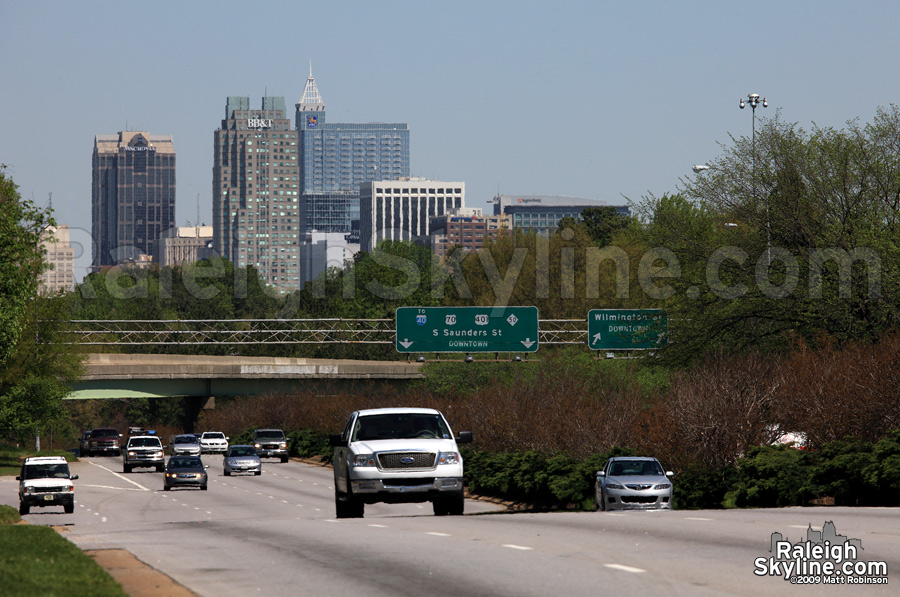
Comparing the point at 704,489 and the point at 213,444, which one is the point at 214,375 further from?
the point at 704,489

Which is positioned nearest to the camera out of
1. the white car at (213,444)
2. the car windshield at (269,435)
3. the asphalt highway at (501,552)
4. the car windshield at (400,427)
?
the asphalt highway at (501,552)

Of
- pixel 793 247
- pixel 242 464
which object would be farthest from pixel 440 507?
pixel 242 464

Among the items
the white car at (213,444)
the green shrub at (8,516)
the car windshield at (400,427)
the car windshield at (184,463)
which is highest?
the car windshield at (400,427)

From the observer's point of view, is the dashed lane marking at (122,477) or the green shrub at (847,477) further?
the dashed lane marking at (122,477)

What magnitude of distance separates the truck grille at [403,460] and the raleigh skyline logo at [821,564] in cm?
685

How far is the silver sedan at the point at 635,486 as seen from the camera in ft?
82.2

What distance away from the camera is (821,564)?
12.0m

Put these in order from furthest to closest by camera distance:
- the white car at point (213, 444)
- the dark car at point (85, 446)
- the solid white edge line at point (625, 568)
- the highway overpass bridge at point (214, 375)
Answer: the dark car at point (85, 446), the highway overpass bridge at point (214, 375), the white car at point (213, 444), the solid white edge line at point (625, 568)

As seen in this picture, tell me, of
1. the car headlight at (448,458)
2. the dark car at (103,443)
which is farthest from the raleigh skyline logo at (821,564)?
the dark car at (103,443)

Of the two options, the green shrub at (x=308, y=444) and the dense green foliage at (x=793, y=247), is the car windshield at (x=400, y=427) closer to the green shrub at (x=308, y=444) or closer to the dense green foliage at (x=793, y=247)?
the dense green foliage at (x=793, y=247)

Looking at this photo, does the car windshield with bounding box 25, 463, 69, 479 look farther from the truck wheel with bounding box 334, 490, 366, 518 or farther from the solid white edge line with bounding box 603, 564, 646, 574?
the solid white edge line with bounding box 603, 564, 646, 574

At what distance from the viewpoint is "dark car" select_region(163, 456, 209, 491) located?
45250mm

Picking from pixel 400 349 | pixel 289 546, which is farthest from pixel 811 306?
pixel 289 546

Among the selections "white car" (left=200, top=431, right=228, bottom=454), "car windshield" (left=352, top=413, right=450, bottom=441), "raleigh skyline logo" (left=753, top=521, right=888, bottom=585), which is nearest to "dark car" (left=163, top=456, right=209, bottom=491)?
"white car" (left=200, top=431, right=228, bottom=454)
